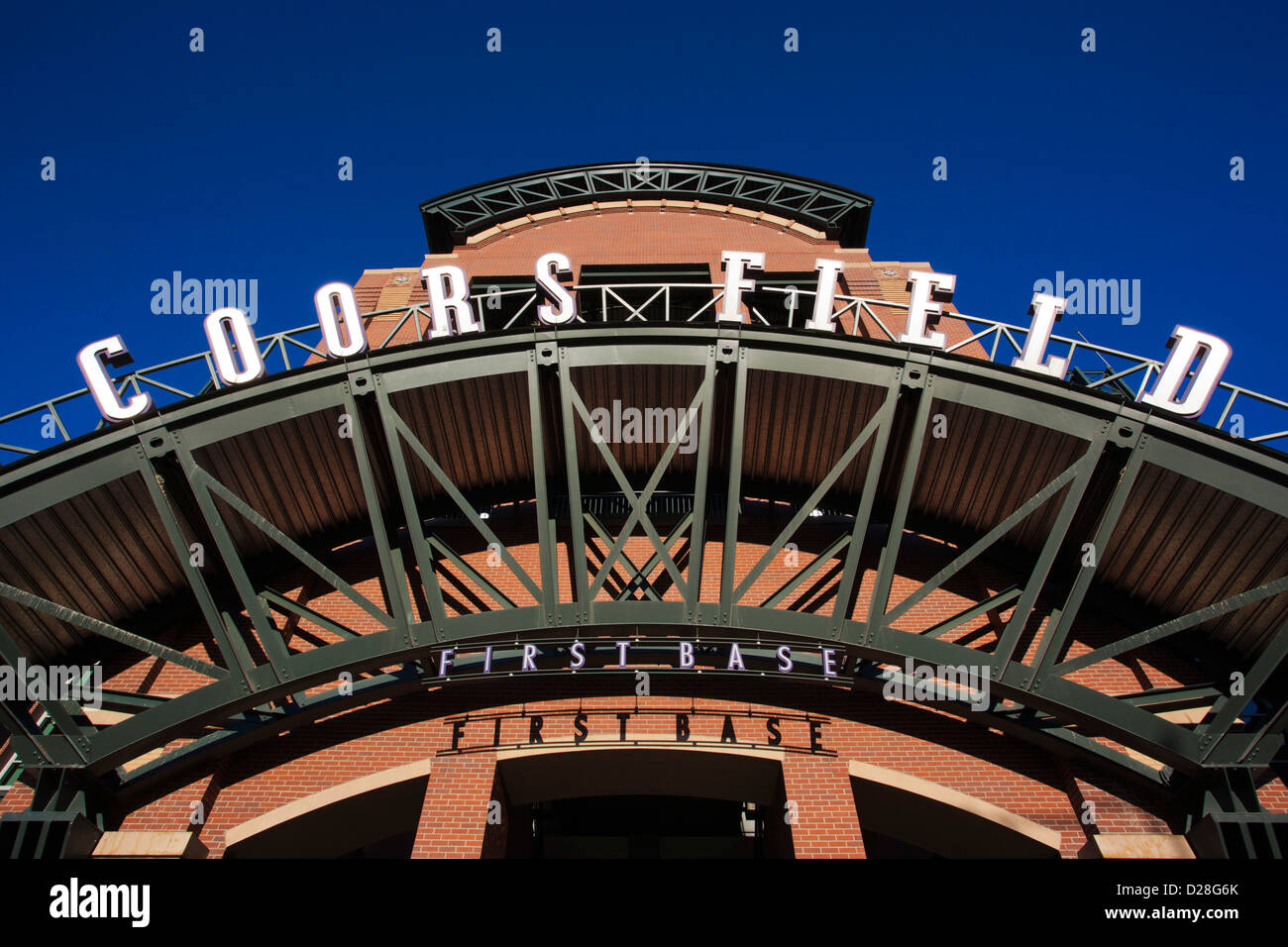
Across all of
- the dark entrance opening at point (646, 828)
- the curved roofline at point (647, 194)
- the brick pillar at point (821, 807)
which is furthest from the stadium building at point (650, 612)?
the curved roofline at point (647, 194)

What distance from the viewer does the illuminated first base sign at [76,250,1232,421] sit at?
1046 centimetres

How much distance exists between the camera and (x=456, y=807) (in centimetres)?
1108

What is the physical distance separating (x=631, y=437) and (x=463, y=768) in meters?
5.67

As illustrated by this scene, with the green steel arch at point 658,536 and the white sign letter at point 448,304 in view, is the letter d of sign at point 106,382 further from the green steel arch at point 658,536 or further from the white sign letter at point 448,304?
the white sign letter at point 448,304

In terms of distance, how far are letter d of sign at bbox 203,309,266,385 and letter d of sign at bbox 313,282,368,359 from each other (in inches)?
38.8

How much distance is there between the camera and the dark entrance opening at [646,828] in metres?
15.7

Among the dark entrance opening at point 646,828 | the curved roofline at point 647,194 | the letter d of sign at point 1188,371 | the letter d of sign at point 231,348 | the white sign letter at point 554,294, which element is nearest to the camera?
the letter d of sign at point 1188,371

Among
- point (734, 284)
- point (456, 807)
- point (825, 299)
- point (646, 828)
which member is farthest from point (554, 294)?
point (646, 828)

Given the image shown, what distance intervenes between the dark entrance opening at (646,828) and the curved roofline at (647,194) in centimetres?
1551

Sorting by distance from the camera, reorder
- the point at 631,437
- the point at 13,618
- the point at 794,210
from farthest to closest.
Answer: the point at 794,210
the point at 631,437
the point at 13,618

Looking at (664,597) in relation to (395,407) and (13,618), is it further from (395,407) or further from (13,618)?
(13,618)

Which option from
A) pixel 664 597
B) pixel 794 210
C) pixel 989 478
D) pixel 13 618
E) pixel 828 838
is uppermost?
pixel 794 210

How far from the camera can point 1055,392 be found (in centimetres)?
1091
